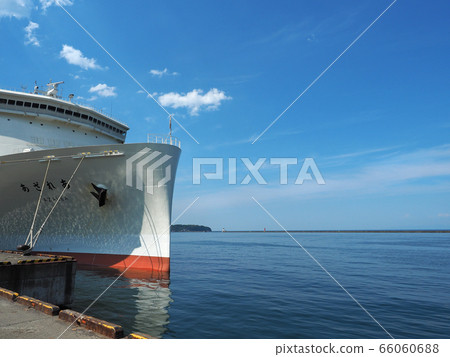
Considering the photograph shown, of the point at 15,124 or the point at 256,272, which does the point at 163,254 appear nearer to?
the point at 256,272

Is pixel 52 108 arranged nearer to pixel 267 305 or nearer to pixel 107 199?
pixel 107 199

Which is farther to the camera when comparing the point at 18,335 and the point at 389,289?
the point at 389,289

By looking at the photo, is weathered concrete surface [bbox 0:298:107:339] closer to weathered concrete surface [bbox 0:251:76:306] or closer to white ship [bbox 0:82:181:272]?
weathered concrete surface [bbox 0:251:76:306]

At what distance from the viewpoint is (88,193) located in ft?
47.8

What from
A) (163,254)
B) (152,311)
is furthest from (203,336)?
(163,254)

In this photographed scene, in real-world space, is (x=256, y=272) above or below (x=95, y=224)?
below

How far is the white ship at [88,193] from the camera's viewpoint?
46.3 ft

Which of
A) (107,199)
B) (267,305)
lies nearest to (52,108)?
(107,199)

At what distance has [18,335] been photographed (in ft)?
14.5

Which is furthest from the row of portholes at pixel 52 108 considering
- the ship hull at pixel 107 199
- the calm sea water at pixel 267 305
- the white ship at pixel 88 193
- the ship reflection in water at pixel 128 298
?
the calm sea water at pixel 267 305

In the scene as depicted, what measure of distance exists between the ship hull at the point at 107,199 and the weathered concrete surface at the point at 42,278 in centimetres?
506
